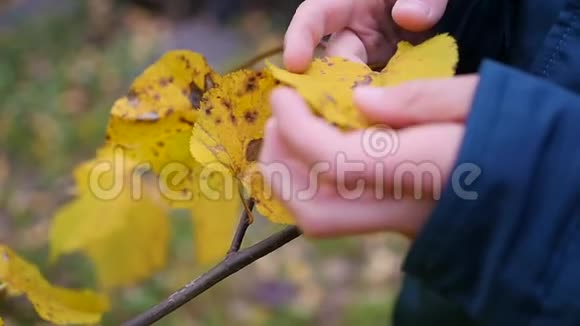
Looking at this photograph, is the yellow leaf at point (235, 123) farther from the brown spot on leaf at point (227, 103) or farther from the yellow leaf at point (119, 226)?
the yellow leaf at point (119, 226)

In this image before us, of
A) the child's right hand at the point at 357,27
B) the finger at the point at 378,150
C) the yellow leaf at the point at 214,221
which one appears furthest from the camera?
the yellow leaf at the point at 214,221

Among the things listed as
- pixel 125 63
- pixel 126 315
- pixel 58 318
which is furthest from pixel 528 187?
pixel 125 63

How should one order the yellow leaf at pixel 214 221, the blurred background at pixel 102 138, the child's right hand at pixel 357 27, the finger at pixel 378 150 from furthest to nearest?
the blurred background at pixel 102 138 → the yellow leaf at pixel 214 221 → the child's right hand at pixel 357 27 → the finger at pixel 378 150

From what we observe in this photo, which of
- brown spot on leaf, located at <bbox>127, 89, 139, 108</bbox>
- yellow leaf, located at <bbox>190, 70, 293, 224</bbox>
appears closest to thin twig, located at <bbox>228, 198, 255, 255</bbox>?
yellow leaf, located at <bbox>190, 70, 293, 224</bbox>

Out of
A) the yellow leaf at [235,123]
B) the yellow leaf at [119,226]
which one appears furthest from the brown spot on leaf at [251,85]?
the yellow leaf at [119,226]

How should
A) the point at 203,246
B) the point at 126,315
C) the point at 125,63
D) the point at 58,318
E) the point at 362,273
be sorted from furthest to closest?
the point at 125,63 → the point at 362,273 → the point at 126,315 → the point at 203,246 → the point at 58,318

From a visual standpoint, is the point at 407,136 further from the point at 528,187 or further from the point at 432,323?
the point at 432,323

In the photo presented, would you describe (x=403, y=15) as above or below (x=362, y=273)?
above
